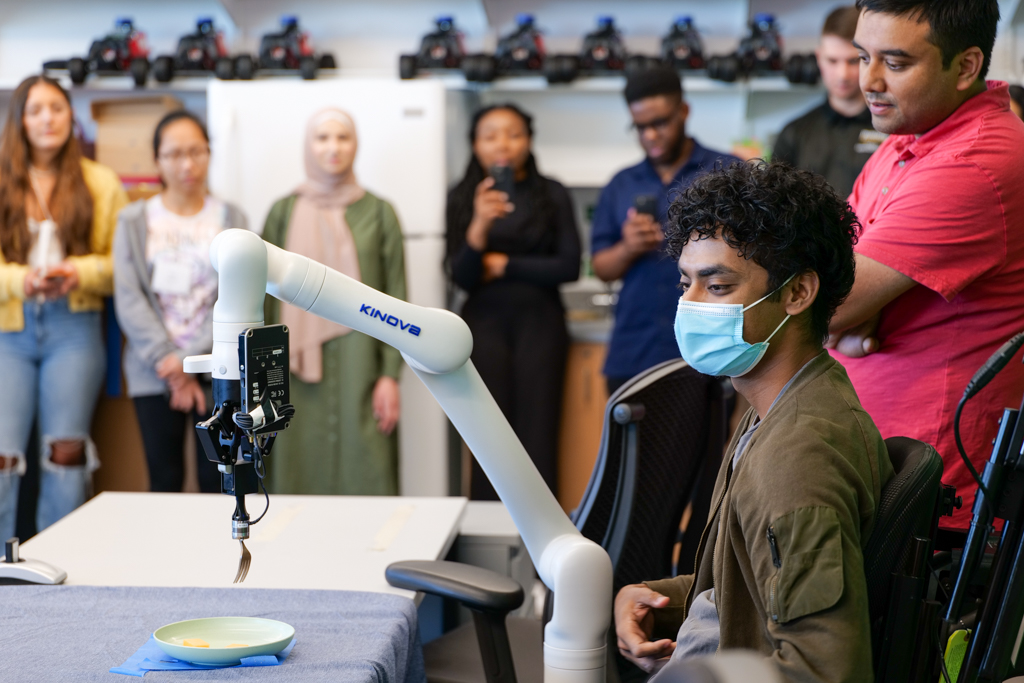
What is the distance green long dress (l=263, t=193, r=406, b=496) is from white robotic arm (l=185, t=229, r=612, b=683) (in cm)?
233

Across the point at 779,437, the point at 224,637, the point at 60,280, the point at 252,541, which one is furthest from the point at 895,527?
the point at 60,280

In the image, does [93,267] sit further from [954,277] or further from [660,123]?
[954,277]

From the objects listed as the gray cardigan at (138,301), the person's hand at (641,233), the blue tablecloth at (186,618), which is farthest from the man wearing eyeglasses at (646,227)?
the blue tablecloth at (186,618)

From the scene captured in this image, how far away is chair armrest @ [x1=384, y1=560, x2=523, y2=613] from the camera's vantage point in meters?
1.48

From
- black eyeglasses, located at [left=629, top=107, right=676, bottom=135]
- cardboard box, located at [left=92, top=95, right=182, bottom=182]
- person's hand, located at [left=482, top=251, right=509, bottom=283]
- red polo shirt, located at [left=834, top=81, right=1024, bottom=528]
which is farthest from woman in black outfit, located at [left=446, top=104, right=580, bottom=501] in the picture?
red polo shirt, located at [left=834, top=81, right=1024, bottom=528]

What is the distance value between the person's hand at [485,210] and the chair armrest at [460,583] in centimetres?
197

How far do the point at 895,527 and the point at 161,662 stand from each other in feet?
2.92

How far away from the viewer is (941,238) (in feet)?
4.75

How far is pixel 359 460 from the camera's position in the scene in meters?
3.60

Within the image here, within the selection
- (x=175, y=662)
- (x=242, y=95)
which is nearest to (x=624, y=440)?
(x=175, y=662)

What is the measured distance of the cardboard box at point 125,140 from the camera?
3979 mm

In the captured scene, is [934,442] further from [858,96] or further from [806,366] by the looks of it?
[858,96]

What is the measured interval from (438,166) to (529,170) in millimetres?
351

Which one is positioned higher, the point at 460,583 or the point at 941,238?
the point at 941,238
